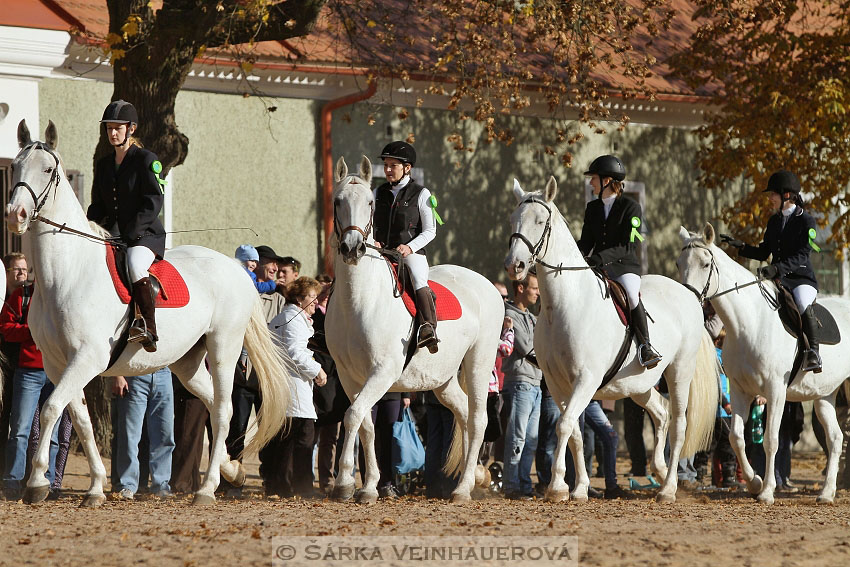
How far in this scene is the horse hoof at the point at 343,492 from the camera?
9664mm

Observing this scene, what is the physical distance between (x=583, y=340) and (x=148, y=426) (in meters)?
4.03

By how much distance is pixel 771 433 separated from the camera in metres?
11.6

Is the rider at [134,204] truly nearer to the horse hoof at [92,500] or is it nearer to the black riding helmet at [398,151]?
the horse hoof at [92,500]

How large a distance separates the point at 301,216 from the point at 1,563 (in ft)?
39.0

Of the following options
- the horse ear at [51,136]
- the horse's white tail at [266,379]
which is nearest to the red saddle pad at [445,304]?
the horse's white tail at [266,379]

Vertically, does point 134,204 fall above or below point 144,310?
above

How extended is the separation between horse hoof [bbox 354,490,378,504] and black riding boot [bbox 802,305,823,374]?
449 centimetres

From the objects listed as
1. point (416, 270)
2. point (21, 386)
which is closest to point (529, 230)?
point (416, 270)

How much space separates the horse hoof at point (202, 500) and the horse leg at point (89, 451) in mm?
692

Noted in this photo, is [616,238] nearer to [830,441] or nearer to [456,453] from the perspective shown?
[456,453]

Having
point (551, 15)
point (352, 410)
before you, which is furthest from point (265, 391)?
point (551, 15)

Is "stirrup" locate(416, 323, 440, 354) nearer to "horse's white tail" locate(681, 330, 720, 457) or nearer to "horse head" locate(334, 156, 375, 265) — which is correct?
"horse head" locate(334, 156, 375, 265)

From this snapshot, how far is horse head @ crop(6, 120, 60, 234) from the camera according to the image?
8.77m

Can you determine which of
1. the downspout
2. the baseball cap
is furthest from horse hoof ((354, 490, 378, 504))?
the downspout
